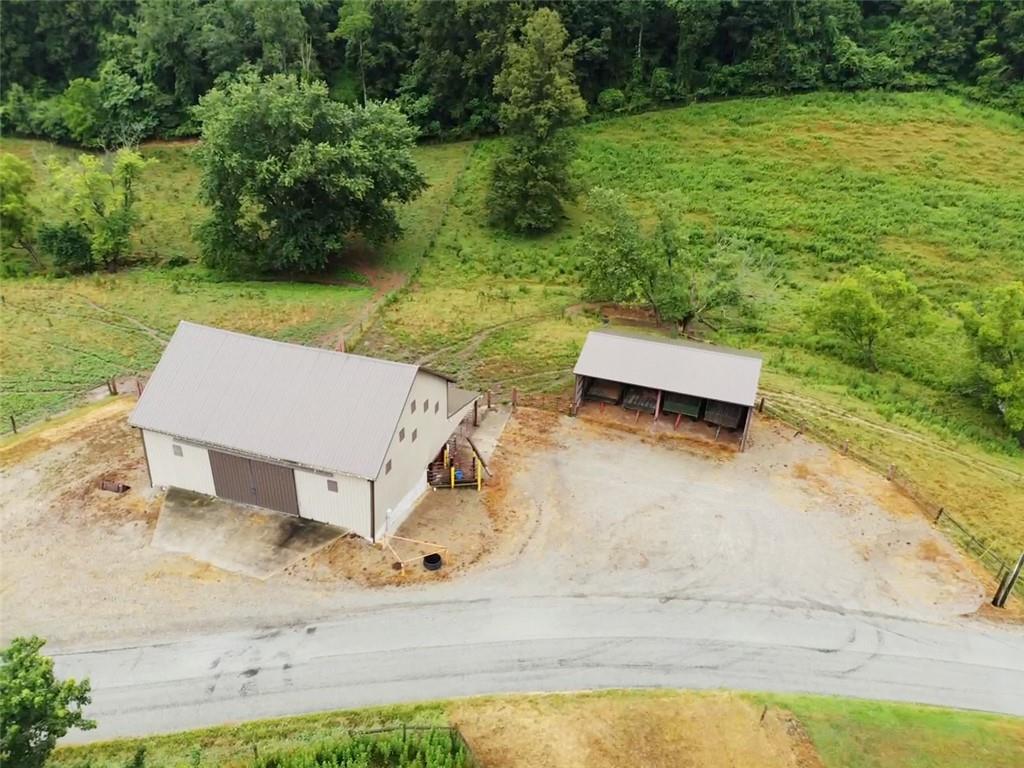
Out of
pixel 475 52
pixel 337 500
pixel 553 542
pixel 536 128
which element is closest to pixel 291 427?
pixel 337 500

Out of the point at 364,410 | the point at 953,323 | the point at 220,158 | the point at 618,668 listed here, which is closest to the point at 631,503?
the point at 618,668

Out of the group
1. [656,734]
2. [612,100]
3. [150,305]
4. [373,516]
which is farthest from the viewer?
[612,100]

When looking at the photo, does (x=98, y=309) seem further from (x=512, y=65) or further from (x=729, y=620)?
(x=729, y=620)

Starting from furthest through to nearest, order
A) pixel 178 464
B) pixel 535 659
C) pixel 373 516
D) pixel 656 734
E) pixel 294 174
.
A: pixel 294 174
pixel 178 464
pixel 373 516
pixel 535 659
pixel 656 734

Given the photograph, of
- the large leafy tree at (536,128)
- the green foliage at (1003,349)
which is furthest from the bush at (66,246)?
the green foliage at (1003,349)

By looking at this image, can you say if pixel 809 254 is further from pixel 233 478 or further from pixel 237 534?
pixel 237 534

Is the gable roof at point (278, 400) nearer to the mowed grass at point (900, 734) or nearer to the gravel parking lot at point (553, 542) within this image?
the gravel parking lot at point (553, 542)
